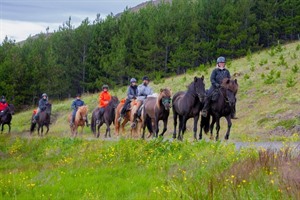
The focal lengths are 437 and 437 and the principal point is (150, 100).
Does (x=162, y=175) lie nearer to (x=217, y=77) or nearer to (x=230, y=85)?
(x=230, y=85)

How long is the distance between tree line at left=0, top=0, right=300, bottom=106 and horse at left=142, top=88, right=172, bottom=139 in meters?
34.8

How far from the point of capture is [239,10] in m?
55.1

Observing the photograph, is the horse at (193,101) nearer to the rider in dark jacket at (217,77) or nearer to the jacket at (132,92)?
the rider in dark jacket at (217,77)

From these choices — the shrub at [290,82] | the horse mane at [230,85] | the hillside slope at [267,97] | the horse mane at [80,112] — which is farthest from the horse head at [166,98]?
the shrub at [290,82]

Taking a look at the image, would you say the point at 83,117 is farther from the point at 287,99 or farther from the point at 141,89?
the point at 287,99

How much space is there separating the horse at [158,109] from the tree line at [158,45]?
114ft

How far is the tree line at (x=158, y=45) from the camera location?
55.1 metres

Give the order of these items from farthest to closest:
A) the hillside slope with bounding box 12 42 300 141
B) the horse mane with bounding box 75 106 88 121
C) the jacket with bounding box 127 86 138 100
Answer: the horse mane with bounding box 75 106 88 121, the jacket with bounding box 127 86 138 100, the hillside slope with bounding box 12 42 300 141

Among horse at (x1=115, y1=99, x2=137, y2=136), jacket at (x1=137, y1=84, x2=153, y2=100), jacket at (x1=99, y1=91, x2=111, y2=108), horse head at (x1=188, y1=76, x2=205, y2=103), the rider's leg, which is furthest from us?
jacket at (x1=99, y1=91, x2=111, y2=108)

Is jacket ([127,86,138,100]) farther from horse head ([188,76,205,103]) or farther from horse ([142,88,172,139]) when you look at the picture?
horse head ([188,76,205,103])

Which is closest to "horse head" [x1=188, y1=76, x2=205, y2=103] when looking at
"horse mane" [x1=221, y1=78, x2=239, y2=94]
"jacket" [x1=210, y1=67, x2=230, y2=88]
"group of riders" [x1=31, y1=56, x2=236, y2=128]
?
"group of riders" [x1=31, y1=56, x2=236, y2=128]

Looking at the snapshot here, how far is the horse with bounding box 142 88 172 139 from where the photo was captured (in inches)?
645

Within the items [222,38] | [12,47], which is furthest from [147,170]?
[12,47]

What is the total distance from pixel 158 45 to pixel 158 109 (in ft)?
140
